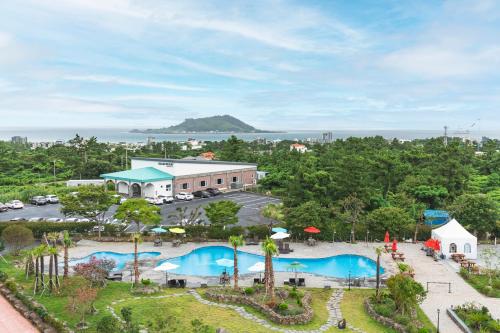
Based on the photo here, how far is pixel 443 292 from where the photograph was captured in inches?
880

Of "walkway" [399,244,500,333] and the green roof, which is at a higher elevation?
the green roof

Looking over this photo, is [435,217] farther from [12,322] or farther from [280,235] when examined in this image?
[12,322]

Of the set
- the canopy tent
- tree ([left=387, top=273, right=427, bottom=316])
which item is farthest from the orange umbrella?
tree ([left=387, top=273, right=427, bottom=316])

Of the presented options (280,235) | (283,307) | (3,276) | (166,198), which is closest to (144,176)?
(166,198)

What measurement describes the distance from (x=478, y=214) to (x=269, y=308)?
65.2 ft

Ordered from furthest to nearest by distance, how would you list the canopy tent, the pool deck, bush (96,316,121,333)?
the canopy tent, the pool deck, bush (96,316,121,333)

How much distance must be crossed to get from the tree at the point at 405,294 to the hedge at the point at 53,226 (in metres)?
23.6

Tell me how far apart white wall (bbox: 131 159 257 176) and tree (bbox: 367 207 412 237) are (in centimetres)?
2690

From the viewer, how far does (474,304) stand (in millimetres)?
20188

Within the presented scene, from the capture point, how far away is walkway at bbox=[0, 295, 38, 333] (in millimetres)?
16750

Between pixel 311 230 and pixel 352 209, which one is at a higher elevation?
pixel 352 209

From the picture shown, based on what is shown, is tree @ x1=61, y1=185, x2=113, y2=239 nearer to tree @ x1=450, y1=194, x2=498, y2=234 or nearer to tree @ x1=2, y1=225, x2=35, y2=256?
tree @ x1=2, y1=225, x2=35, y2=256

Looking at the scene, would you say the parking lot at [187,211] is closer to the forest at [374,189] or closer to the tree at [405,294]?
the forest at [374,189]

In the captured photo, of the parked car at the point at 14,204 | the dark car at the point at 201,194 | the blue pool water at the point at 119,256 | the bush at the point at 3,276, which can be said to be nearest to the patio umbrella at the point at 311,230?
the blue pool water at the point at 119,256
